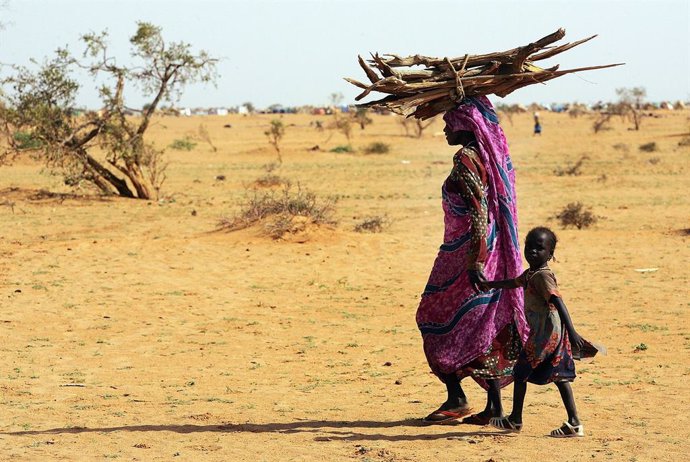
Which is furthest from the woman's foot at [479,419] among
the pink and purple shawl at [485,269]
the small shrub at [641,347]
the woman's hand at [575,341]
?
the small shrub at [641,347]

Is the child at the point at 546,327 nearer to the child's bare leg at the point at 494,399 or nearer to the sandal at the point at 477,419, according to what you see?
the child's bare leg at the point at 494,399

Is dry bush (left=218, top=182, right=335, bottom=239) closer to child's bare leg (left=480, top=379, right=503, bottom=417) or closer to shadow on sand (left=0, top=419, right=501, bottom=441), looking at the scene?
shadow on sand (left=0, top=419, right=501, bottom=441)

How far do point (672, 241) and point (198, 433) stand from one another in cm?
1022

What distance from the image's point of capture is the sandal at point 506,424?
5.37 meters

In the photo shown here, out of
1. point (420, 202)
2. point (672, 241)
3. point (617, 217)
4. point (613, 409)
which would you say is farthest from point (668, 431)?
point (420, 202)

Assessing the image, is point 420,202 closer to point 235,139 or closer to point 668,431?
point 668,431

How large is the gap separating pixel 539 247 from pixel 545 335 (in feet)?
1.48

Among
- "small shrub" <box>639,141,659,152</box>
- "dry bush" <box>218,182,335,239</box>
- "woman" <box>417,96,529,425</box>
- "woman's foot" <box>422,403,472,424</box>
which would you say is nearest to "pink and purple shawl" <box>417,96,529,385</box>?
"woman" <box>417,96,529,425</box>

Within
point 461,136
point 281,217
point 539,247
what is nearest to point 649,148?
point 281,217

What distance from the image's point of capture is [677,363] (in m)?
7.47

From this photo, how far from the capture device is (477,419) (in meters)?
5.52

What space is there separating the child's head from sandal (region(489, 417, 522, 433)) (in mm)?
878

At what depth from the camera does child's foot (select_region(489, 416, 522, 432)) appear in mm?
5367

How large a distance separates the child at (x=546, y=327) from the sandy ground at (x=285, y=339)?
0.35 meters
